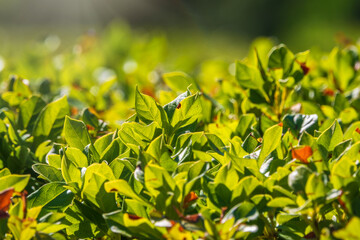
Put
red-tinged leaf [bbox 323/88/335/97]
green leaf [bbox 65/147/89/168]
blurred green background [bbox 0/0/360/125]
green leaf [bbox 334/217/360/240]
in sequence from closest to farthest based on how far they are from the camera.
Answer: green leaf [bbox 334/217/360/240], green leaf [bbox 65/147/89/168], red-tinged leaf [bbox 323/88/335/97], blurred green background [bbox 0/0/360/125]

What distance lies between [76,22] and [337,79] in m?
12.9

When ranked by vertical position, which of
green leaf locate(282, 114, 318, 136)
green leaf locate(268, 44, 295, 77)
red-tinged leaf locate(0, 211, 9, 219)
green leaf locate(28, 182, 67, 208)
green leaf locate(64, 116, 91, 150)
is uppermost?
green leaf locate(268, 44, 295, 77)

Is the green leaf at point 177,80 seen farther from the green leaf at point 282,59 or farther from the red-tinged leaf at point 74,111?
the red-tinged leaf at point 74,111

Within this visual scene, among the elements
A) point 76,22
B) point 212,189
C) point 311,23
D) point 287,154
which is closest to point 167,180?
point 212,189

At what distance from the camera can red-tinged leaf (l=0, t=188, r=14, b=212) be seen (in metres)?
1.27

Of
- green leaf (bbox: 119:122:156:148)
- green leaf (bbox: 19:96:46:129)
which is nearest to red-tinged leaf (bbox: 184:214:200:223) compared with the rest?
green leaf (bbox: 119:122:156:148)

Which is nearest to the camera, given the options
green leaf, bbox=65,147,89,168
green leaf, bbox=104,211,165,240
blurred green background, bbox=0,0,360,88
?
green leaf, bbox=104,211,165,240

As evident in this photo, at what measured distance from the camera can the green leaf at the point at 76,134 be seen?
5.45 feet

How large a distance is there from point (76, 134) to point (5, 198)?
43 cm

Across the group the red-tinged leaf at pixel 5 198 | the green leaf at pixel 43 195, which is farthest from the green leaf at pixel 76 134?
the red-tinged leaf at pixel 5 198

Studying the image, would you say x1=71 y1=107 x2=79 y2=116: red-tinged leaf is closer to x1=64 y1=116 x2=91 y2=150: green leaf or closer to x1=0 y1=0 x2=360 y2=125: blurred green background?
x1=0 y1=0 x2=360 y2=125: blurred green background

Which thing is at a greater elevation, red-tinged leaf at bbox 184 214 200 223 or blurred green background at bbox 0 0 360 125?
red-tinged leaf at bbox 184 214 200 223

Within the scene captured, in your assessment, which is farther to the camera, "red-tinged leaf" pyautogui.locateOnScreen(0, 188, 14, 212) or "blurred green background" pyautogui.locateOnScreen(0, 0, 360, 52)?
"blurred green background" pyautogui.locateOnScreen(0, 0, 360, 52)

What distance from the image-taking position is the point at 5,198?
1.29 metres
